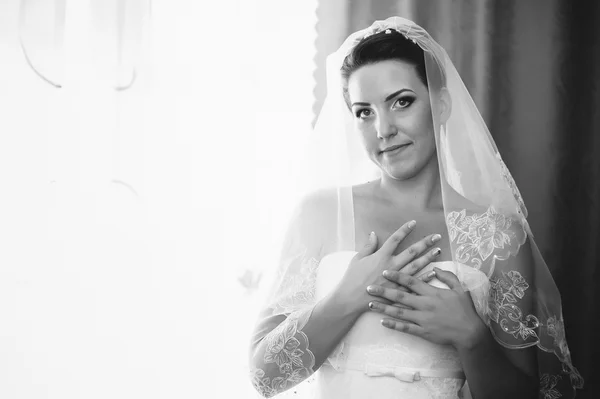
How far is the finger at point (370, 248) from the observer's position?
53.7 inches

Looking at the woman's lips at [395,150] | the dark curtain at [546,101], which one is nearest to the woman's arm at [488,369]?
the woman's lips at [395,150]

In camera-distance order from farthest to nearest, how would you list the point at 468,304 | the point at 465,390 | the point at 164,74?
the point at 164,74 → the point at 465,390 → the point at 468,304

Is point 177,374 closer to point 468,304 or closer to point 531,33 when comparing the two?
point 468,304

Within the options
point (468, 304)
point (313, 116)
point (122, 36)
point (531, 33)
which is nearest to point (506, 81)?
point (531, 33)

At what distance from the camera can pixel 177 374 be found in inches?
79.3

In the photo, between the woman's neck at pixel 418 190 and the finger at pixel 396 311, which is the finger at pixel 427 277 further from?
the woman's neck at pixel 418 190

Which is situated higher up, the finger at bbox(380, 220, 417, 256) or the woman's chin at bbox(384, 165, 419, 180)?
the woman's chin at bbox(384, 165, 419, 180)

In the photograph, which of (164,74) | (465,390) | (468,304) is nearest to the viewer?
(468,304)

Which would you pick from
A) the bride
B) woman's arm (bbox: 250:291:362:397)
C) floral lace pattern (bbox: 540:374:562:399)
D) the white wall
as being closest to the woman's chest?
Answer: the bride

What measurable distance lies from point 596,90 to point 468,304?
1.15 metres

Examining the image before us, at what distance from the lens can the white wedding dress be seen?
132 centimetres

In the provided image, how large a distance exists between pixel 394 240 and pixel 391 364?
0.29m

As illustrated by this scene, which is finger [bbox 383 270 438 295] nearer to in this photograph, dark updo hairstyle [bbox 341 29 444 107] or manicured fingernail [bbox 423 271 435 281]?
manicured fingernail [bbox 423 271 435 281]

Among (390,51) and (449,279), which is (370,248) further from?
(390,51)
